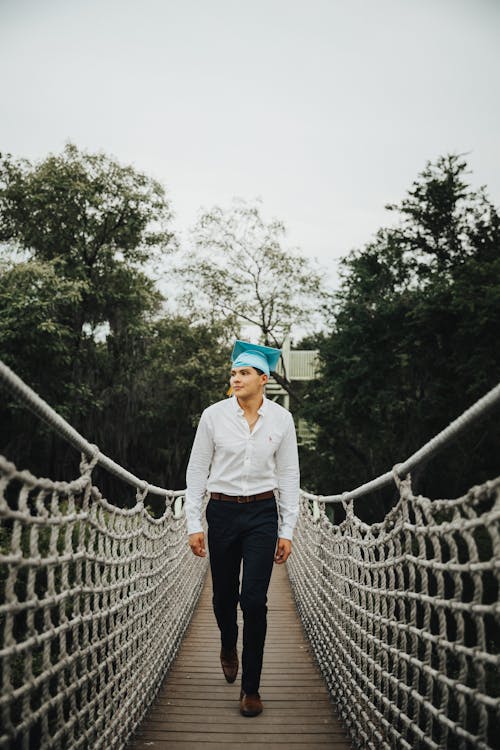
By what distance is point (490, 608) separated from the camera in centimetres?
115

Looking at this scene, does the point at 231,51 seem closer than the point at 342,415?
No

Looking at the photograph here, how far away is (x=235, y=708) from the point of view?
2498mm

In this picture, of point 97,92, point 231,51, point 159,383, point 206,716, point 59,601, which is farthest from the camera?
point 231,51

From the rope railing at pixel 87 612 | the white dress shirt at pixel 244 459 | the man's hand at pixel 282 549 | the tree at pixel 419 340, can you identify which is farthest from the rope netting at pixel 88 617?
the tree at pixel 419 340

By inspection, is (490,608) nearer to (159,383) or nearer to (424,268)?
(424,268)

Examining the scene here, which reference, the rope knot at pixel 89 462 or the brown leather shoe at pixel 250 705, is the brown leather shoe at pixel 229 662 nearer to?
the brown leather shoe at pixel 250 705

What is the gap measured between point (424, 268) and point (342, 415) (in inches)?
173

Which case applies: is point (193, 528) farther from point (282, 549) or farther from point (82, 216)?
point (82, 216)

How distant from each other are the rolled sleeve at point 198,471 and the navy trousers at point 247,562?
4.2 inches

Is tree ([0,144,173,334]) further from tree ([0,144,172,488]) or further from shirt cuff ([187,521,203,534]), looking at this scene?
shirt cuff ([187,521,203,534])

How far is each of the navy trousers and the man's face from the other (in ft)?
1.63

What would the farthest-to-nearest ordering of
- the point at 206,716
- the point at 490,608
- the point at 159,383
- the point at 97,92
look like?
the point at 159,383
the point at 97,92
the point at 206,716
the point at 490,608

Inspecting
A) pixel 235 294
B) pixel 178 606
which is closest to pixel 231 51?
pixel 235 294

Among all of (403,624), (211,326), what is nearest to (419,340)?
(211,326)
